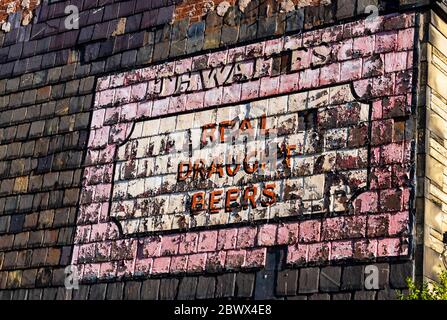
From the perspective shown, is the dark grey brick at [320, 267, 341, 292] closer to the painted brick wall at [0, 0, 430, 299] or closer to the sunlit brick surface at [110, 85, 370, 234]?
the painted brick wall at [0, 0, 430, 299]

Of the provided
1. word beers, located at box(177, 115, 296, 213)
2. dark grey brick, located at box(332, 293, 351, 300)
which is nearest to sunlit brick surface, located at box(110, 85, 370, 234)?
word beers, located at box(177, 115, 296, 213)

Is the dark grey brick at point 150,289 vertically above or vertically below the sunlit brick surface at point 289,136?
below

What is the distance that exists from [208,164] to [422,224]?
2.95 metres

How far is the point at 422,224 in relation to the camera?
9961 mm

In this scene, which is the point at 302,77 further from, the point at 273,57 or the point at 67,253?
the point at 67,253

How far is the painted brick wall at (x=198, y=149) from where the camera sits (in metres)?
10.5

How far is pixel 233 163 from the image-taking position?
11.6 m

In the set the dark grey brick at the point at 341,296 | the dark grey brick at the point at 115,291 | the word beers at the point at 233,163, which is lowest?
the dark grey brick at the point at 341,296

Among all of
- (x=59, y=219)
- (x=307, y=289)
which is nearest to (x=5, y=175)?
(x=59, y=219)

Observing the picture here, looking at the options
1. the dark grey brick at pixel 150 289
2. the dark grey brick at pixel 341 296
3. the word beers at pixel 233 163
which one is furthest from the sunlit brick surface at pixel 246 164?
the dark grey brick at pixel 341 296

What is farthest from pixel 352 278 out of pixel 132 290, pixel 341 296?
pixel 132 290

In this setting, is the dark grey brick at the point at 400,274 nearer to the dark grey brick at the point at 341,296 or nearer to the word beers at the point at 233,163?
the dark grey brick at the point at 341,296

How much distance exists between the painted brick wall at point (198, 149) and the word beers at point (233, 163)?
75 mm

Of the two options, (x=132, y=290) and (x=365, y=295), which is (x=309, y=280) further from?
(x=132, y=290)
